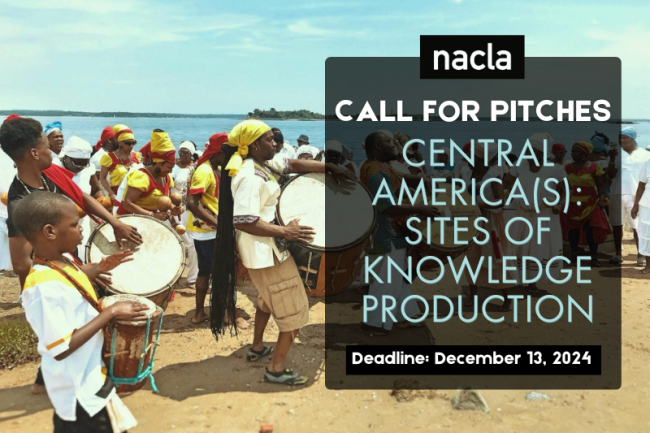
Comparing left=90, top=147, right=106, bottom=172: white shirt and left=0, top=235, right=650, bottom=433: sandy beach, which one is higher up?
left=90, top=147, right=106, bottom=172: white shirt

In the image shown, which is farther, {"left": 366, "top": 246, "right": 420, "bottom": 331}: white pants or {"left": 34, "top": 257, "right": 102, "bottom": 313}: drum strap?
{"left": 366, "top": 246, "right": 420, "bottom": 331}: white pants

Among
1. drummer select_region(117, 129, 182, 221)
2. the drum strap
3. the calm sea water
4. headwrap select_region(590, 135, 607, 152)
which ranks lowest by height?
the drum strap

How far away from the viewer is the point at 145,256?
474 cm

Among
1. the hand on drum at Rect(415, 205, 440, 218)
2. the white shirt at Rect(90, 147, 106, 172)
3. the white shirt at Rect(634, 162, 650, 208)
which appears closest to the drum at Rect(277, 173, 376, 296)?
the hand on drum at Rect(415, 205, 440, 218)

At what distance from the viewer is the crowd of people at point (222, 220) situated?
275 centimetres

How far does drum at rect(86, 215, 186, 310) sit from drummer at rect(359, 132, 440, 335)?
1906 millimetres

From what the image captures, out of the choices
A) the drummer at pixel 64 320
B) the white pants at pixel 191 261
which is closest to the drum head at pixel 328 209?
the drummer at pixel 64 320

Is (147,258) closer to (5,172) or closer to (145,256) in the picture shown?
(145,256)

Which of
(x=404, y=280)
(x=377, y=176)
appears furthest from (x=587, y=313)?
(x=377, y=176)

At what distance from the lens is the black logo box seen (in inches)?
300

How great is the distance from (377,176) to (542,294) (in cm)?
325

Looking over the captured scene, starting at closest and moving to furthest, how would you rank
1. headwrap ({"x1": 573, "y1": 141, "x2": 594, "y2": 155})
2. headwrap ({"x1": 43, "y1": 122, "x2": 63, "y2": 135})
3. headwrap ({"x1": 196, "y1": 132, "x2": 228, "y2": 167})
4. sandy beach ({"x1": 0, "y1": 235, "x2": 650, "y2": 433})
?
sandy beach ({"x1": 0, "y1": 235, "x2": 650, "y2": 433})
headwrap ({"x1": 196, "y1": 132, "x2": 228, "y2": 167})
headwrap ({"x1": 43, "y1": 122, "x2": 63, "y2": 135})
headwrap ({"x1": 573, "y1": 141, "x2": 594, "y2": 155})

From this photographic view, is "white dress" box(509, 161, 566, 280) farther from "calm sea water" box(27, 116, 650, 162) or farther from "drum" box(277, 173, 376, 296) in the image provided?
"calm sea water" box(27, 116, 650, 162)

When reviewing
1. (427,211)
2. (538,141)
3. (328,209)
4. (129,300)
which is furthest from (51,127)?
(538,141)
